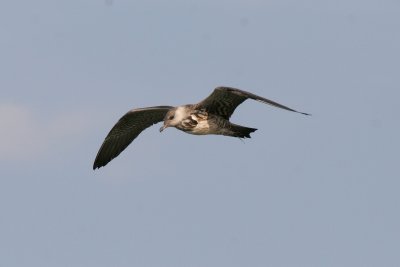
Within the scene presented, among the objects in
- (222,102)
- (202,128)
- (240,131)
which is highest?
(222,102)

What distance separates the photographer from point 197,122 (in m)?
18.1

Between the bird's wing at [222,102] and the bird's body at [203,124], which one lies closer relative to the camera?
the bird's wing at [222,102]

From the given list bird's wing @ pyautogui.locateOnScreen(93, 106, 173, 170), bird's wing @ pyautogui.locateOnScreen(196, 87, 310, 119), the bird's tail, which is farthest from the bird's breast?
bird's wing @ pyautogui.locateOnScreen(93, 106, 173, 170)

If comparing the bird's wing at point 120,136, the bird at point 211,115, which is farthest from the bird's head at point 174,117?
the bird's wing at point 120,136

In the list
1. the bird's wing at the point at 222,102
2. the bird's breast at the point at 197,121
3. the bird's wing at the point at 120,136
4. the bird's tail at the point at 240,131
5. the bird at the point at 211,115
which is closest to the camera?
the bird's wing at the point at 222,102

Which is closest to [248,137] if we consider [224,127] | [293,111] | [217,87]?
[224,127]

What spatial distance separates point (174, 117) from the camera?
723 inches

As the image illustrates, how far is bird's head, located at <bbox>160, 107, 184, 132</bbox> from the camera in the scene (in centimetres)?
1826

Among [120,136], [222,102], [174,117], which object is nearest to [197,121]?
[174,117]

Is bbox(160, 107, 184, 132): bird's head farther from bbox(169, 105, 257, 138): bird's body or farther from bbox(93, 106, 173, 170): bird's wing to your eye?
bbox(93, 106, 173, 170): bird's wing

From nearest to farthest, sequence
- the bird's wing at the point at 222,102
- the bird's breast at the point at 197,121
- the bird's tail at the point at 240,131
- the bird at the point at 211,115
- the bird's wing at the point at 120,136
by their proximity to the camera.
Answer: the bird's wing at the point at 222,102, the bird at the point at 211,115, the bird's breast at the point at 197,121, the bird's tail at the point at 240,131, the bird's wing at the point at 120,136

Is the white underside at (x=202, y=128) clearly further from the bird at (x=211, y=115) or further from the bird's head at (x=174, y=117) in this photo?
the bird's head at (x=174, y=117)

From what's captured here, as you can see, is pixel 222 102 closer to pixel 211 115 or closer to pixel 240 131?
pixel 211 115

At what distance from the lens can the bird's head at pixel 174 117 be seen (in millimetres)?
18264
